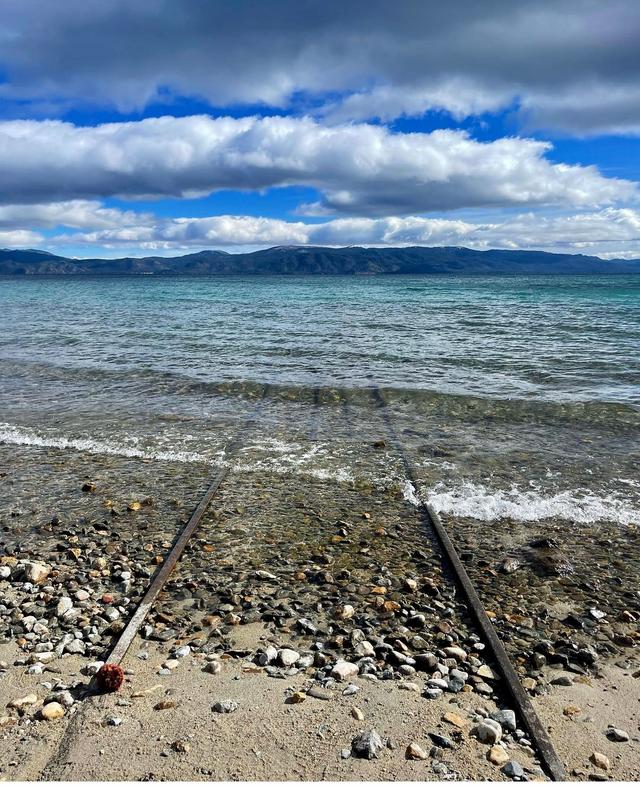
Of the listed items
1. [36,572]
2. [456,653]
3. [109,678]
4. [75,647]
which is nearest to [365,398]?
[36,572]

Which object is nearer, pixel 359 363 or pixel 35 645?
pixel 35 645

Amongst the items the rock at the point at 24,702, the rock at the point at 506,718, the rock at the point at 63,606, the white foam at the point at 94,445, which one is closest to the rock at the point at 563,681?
the rock at the point at 506,718

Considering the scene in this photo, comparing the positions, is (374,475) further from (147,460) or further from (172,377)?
(172,377)

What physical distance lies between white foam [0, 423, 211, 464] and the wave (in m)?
5.29

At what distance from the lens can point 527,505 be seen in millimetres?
10258

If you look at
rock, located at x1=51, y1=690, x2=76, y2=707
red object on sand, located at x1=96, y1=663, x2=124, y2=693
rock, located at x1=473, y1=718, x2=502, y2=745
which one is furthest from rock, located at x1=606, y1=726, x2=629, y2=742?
rock, located at x1=51, y1=690, x2=76, y2=707

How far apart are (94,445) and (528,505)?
991 cm

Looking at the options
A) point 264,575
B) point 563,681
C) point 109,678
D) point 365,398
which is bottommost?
point 563,681

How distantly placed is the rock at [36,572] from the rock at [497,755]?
584 centimetres

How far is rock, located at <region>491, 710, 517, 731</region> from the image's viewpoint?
16.3 ft

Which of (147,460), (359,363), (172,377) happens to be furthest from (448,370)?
(147,460)

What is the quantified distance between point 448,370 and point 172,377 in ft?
36.1

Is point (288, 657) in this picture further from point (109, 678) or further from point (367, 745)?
point (109, 678)

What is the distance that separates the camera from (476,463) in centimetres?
1245
